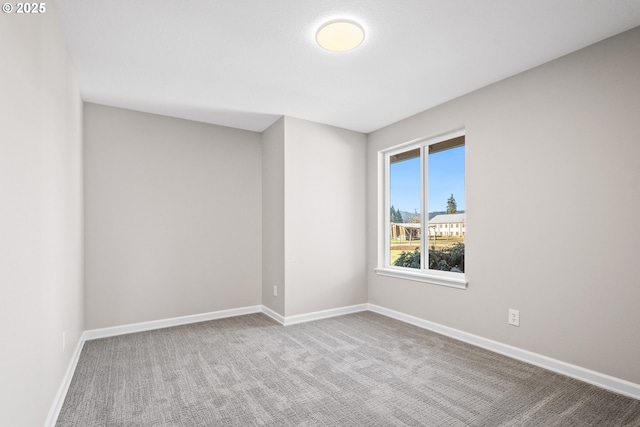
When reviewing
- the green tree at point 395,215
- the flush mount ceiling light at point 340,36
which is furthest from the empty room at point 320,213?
the green tree at point 395,215

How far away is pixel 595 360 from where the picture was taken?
233 centimetres

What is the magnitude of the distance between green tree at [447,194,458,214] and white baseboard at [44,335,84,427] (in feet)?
11.8

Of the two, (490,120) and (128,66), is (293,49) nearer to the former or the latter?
(128,66)

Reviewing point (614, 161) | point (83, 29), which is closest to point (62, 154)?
point (83, 29)

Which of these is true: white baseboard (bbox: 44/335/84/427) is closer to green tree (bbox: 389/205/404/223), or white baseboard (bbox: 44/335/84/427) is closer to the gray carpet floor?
the gray carpet floor

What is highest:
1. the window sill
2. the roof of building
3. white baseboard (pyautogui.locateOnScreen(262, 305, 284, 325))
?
the roof of building

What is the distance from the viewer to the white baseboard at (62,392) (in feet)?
6.12

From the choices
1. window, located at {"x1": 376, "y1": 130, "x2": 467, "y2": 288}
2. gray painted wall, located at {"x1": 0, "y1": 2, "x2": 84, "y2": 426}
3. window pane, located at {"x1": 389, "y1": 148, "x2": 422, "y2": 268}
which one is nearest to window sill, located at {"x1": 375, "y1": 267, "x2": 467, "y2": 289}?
window, located at {"x1": 376, "y1": 130, "x2": 467, "y2": 288}

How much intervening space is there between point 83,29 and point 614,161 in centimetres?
373

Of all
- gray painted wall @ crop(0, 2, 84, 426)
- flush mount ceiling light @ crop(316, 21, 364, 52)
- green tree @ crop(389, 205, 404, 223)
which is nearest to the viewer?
gray painted wall @ crop(0, 2, 84, 426)

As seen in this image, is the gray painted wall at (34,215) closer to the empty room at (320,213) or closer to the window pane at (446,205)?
the empty room at (320,213)

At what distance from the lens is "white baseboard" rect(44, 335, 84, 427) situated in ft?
6.12

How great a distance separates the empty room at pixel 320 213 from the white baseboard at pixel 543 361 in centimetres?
2

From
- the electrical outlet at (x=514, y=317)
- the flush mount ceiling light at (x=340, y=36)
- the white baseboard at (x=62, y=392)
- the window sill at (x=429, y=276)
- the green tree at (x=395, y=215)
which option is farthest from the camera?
the green tree at (x=395, y=215)
